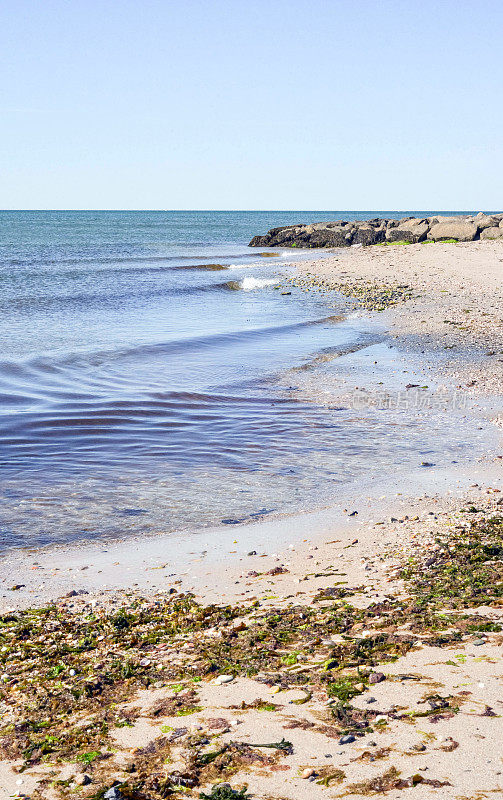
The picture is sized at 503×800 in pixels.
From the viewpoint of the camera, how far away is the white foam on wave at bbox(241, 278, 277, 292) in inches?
1288

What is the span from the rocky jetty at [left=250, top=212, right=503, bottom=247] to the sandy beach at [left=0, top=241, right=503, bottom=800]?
4062 centimetres

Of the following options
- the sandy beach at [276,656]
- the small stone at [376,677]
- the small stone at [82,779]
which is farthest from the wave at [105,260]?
the small stone at [82,779]

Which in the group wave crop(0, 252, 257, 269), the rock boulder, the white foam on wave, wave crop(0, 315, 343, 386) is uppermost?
the rock boulder

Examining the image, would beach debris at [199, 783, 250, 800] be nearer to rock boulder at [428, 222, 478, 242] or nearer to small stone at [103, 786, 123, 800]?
small stone at [103, 786, 123, 800]

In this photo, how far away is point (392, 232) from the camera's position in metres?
51.8

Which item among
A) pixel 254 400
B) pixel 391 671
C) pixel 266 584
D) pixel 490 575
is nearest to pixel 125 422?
pixel 254 400

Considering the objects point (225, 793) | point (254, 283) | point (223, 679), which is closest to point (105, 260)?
point (254, 283)

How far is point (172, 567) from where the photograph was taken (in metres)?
6.00

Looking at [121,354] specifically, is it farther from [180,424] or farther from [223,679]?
[223,679]

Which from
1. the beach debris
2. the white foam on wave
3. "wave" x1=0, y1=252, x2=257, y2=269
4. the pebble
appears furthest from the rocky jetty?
the beach debris

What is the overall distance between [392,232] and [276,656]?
166 feet

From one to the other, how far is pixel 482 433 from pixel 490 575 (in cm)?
495

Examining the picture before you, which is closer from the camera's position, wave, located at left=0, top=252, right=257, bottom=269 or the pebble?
the pebble

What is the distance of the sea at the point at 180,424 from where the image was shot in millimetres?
7527
